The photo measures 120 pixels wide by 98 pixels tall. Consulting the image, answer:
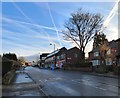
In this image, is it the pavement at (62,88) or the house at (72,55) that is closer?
the pavement at (62,88)

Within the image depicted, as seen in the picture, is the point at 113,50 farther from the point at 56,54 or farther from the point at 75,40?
the point at 56,54

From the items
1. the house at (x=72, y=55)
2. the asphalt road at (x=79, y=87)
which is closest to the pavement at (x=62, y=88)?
the asphalt road at (x=79, y=87)

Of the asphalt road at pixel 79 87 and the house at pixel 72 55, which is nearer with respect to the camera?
the asphalt road at pixel 79 87

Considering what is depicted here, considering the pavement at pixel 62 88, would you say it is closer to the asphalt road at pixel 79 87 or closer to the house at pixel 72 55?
the asphalt road at pixel 79 87

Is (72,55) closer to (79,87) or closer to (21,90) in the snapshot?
(79,87)

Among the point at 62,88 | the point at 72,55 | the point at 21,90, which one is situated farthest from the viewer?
the point at 72,55

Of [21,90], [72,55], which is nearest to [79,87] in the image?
[21,90]

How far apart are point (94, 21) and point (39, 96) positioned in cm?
5311

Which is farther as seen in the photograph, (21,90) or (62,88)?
(62,88)

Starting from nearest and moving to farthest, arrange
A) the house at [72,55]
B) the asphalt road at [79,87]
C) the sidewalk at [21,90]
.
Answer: the sidewalk at [21,90] < the asphalt road at [79,87] < the house at [72,55]

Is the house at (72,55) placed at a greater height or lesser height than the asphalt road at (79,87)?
greater

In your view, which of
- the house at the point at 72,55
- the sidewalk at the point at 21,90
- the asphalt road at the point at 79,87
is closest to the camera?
the sidewalk at the point at 21,90

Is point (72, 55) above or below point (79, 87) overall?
above

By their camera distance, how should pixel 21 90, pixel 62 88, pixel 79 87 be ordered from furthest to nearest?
pixel 79 87 < pixel 62 88 < pixel 21 90
